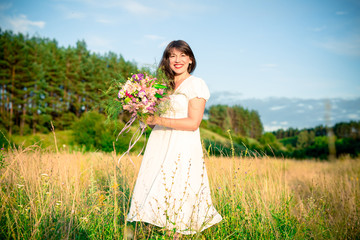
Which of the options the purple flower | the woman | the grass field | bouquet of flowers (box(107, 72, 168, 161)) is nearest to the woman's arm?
the woman

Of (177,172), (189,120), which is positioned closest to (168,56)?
(189,120)

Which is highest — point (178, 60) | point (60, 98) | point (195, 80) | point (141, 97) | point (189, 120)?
point (60, 98)

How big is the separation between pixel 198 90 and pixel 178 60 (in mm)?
570

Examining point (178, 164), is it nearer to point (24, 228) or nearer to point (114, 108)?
point (114, 108)

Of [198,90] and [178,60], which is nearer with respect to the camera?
[198,90]

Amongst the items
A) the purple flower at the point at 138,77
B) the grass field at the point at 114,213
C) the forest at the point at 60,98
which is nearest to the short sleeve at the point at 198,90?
the purple flower at the point at 138,77

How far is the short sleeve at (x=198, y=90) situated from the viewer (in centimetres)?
275

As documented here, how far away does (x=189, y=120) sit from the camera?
2678mm

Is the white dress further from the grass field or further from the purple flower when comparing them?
the purple flower

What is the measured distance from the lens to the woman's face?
3105 millimetres

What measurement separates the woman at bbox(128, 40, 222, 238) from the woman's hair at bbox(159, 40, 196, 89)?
0.38 metres

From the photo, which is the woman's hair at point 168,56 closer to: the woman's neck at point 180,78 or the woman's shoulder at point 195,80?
the woman's neck at point 180,78

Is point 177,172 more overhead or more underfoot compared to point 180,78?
more underfoot

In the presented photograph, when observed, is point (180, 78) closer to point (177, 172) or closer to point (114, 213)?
point (177, 172)
